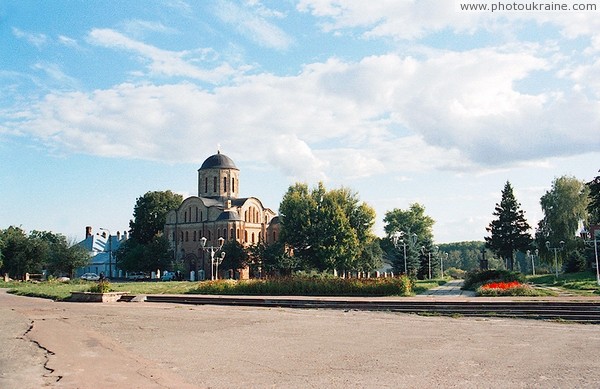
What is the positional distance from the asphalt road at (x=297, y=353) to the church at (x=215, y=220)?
1939 inches

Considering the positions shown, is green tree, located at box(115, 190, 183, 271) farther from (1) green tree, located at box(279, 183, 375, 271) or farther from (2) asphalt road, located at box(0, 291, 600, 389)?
(2) asphalt road, located at box(0, 291, 600, 389)

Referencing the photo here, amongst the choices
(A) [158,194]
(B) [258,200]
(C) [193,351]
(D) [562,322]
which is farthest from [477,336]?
(A) [158,194]

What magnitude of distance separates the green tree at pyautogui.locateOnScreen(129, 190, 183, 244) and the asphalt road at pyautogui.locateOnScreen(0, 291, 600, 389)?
6076 cm

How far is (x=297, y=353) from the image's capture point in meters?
A: 11.4

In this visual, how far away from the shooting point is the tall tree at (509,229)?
58.4 m

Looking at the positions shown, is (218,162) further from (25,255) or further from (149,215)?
(25,255)

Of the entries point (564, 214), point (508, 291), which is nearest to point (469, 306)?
point (508, 291)

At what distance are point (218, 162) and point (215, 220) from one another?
34.2 ft

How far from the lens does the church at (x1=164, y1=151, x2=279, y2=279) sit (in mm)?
68625

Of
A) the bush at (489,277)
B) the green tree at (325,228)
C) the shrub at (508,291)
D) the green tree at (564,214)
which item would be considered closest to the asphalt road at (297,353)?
the shrub at (508,291)

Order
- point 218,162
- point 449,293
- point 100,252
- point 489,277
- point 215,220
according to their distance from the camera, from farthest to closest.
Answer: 1. point 100,252
2. point 218,162
3. point 215,220
4. point 489,277
5. point 449,293

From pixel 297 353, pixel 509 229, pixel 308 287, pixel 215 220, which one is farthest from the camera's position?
pixel 215 220


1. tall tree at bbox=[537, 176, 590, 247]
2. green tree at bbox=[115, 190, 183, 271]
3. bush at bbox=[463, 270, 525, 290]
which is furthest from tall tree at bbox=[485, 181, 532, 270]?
green tree at bbox=[115, 190, 183, 271]

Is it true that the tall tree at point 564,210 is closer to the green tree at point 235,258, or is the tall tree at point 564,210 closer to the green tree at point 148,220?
the green tree at point 235,258
